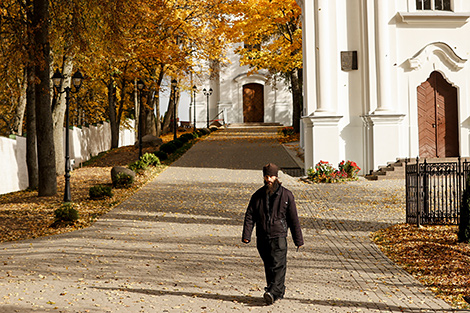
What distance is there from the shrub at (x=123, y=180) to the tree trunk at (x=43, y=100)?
1.99m

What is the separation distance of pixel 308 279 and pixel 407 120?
48.0 feet

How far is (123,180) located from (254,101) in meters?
38.0

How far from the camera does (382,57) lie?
2178 cm

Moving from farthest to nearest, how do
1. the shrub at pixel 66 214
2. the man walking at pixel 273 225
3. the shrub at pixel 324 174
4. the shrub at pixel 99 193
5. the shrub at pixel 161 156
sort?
the shrub at pixel 161 156 < the shrub at pixel 324 174 < the shrub at pixel 99 193 < the shrub at pixel 66 214 < the man walking at pixel 273 225

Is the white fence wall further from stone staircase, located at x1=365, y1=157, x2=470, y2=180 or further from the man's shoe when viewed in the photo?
the man's shoe

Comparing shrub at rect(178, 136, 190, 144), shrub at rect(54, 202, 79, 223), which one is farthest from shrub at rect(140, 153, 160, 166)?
shrub at rect(178, 136, 190, 144)

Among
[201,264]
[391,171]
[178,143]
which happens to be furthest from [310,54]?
[201,264]

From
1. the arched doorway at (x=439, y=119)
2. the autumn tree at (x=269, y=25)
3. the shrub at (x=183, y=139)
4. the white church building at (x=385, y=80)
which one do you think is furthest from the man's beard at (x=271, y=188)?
the shrub at (x=183, y=139)

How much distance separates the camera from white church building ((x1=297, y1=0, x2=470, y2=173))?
21.8m

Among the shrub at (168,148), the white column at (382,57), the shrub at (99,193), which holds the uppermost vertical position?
the white column at (382,57)

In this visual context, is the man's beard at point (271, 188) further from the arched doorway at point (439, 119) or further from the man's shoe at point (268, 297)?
the arched doorway at point (439, 119)

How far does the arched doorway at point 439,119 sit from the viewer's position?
73.0 feet

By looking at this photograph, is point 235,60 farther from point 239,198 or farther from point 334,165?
point 239,198

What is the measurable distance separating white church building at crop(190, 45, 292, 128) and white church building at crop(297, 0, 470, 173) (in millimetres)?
33919
